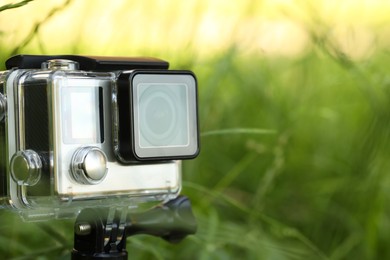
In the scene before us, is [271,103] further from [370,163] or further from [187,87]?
[187,87]

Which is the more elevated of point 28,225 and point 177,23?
point 177,23

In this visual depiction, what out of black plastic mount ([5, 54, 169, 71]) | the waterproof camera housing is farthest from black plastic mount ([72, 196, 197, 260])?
black plastic mount ([5, 54, 169, 71])

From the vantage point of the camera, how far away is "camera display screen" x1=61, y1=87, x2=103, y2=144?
1173mm

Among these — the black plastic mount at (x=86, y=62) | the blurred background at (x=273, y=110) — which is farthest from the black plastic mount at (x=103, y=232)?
the blurred background at (x=273, y=110)

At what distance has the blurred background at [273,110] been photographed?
6.06 ft

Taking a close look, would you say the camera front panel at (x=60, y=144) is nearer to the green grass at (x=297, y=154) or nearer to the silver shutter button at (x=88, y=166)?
the silver shutter button at (x=88, y=166)

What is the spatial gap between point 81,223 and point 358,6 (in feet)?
4.65

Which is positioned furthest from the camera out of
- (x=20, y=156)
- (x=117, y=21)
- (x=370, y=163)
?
(x=370, y=163)

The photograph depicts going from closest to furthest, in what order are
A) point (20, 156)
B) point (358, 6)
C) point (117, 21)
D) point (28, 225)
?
point (20, 156) → point (28, 225) → point (117, 21) → point (358, 6)

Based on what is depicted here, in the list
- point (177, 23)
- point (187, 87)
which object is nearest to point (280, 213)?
point (177, 23)

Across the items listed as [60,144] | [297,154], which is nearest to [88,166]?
[60,144]

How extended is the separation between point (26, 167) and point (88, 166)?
0.08 metres

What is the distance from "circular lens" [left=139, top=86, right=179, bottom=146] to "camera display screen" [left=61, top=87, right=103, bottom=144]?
0.05 meters

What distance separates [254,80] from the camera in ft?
7.38
